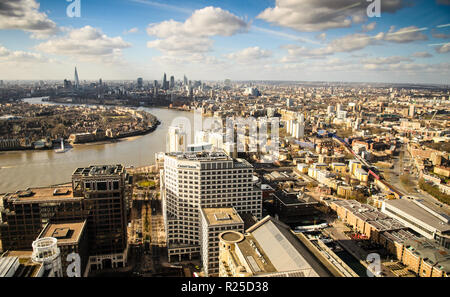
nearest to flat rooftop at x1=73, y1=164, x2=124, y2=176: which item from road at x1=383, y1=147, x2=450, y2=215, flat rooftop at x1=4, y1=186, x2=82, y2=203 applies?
flat rooftop at x1=4, y1=186, x2=82, y2=203

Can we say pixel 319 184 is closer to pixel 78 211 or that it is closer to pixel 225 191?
pixel 225 191

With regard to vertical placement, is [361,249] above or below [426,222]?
below

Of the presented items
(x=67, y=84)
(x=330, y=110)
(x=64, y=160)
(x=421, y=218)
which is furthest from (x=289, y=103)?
(x=421, y=218)
